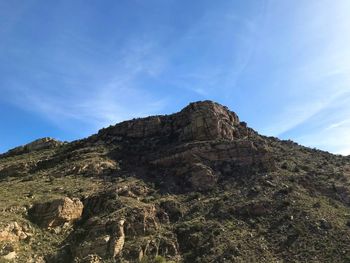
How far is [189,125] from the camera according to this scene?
68.3 metres

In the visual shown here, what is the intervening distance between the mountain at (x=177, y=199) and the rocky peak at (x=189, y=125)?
19 centimetres

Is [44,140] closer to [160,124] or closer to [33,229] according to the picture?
[160,124]

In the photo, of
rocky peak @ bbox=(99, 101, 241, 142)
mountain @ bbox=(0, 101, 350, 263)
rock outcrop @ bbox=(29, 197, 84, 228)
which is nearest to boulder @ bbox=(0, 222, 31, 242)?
mountain @ bbox=(0, 101, 350, 263)

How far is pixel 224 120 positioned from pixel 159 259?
104 feet

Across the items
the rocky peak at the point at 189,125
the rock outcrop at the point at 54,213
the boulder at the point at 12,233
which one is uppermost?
the rocky peak at the point at 189,125

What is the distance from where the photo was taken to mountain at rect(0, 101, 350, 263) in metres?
43.7

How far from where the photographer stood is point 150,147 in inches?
2694

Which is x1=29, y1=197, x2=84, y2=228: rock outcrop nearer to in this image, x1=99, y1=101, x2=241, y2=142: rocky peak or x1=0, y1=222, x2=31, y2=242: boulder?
x1=0, y1=222, x2=31, y2=242: boulder

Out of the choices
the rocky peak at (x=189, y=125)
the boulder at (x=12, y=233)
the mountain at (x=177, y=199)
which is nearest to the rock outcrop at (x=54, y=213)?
the mountain at (x=177, y=199)

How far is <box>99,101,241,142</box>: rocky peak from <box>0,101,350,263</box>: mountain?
0.19m

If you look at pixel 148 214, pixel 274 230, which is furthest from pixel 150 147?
pixel 274 230

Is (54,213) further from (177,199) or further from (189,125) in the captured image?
(189,125)

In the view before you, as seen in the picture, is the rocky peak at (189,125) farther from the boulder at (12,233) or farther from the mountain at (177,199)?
the boulder at (12,233)

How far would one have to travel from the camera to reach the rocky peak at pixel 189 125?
6625 centimetres
